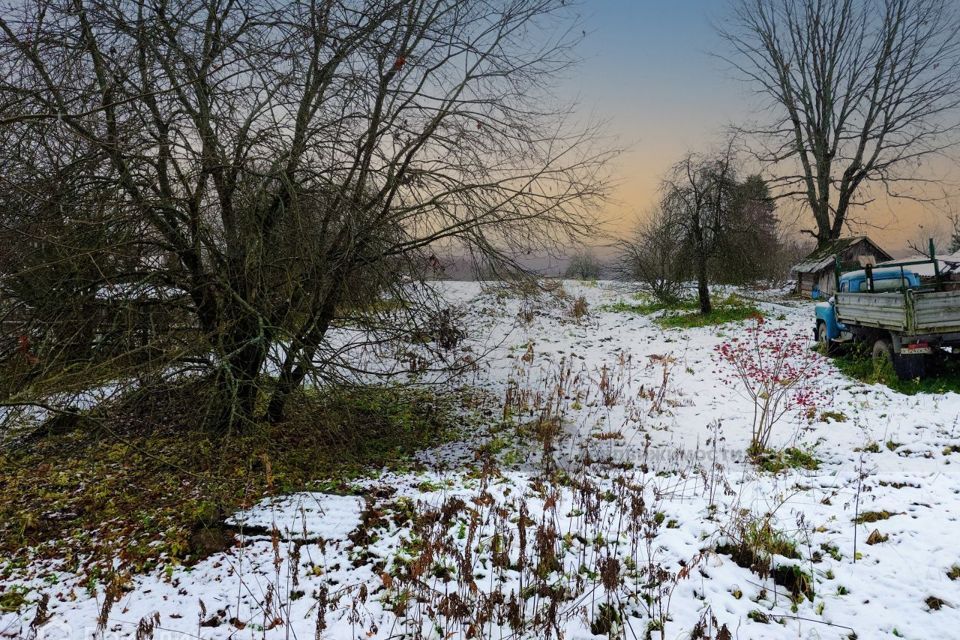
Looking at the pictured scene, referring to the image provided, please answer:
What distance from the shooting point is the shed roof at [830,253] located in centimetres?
2072

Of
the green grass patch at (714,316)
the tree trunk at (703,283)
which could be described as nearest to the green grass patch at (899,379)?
the green grass patch at (714,316)

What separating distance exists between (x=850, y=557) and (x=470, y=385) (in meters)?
6.53

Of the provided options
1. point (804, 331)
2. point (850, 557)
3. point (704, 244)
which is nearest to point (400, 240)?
point (850, 557)

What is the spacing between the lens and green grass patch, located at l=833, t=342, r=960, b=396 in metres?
7.48

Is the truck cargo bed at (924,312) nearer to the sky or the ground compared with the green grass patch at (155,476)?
nearer to the sky

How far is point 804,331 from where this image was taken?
12914 mm

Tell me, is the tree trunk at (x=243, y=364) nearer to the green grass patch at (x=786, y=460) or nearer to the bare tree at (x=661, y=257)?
the green grass patch at (x=786, y=460)

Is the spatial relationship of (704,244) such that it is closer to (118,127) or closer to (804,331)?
(804,331)

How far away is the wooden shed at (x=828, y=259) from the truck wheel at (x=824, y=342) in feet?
31.1

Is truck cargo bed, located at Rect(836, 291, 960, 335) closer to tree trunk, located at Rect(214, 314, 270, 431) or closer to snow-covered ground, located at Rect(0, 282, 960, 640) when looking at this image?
snow-covered ground, located at Rect(0, 282, 960, 640)

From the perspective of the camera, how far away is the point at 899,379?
7.80 metres

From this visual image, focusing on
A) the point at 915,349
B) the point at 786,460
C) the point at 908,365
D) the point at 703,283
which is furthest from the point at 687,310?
the point at 786,460

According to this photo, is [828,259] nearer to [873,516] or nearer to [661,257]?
[661,257]

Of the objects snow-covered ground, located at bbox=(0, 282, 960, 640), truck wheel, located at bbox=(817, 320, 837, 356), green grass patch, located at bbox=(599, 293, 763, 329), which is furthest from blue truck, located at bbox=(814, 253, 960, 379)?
green grass patch, located at bbox=(599, 293, 763, 329)
